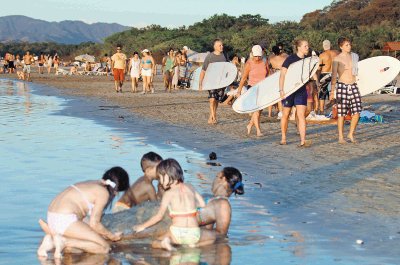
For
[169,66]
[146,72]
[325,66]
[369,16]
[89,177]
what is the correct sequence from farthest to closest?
[369,16] < [169,66] < [146,72] < [325,66] < [89,177]

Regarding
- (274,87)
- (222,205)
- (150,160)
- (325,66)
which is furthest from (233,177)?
(325,66)

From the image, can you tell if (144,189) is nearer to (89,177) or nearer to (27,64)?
(89,177)

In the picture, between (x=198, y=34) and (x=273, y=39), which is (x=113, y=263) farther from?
(x=198, y=34)

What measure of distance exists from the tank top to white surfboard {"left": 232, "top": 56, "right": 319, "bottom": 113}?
19 cm

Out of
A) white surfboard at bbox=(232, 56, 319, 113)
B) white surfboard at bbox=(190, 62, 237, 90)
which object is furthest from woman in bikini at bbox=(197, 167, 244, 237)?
white surfboard at bbox=(190, 62, 237, 90)

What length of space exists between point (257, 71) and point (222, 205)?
7511mm

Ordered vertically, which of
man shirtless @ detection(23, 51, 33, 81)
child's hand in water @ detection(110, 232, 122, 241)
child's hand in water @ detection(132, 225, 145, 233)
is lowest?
man shirtless @ detection(23, 51, 33, 81)

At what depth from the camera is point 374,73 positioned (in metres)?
15.1

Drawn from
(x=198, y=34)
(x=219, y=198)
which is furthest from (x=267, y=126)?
(x=198, y=34)

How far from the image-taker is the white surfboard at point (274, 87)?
12.2 metres

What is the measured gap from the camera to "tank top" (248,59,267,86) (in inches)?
554

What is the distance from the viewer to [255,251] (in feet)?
21.3

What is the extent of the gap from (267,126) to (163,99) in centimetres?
946

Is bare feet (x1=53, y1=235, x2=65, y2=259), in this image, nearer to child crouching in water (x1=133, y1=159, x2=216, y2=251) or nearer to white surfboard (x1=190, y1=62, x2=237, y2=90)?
child crouching in water (x1=133, y1=159, x2=216, y2=251)
